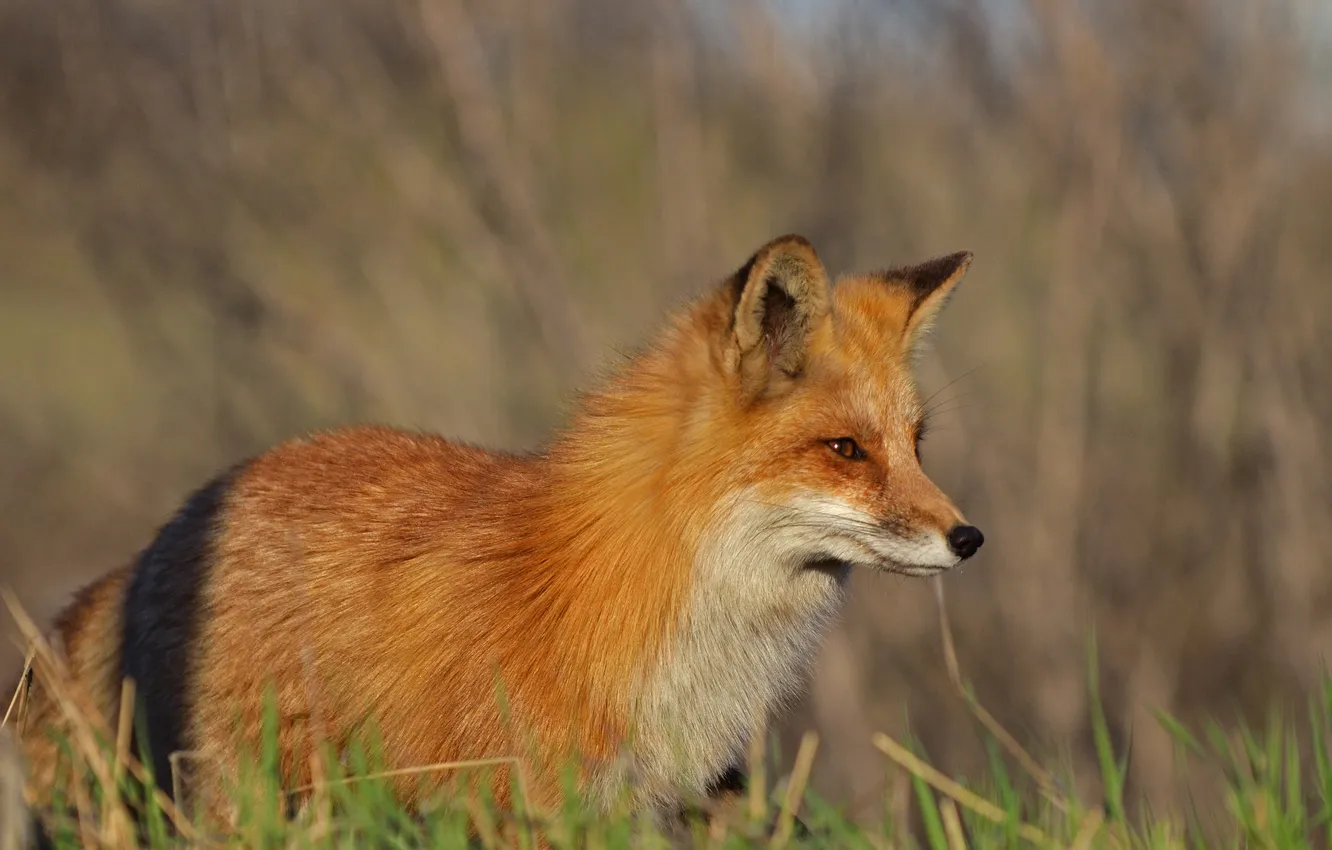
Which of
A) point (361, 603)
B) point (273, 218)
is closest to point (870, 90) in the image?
point (273, 218)

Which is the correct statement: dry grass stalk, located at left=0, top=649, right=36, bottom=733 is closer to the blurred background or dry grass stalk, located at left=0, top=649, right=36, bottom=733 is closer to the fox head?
the fox head

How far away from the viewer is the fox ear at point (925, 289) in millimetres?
5023

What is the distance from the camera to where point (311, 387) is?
1035 cm

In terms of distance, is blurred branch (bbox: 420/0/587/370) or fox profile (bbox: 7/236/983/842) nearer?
fox profile (bbox: 7/236/983/842)

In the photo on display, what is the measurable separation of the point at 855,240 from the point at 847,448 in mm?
5673

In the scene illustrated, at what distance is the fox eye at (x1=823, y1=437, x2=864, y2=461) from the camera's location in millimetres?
4492

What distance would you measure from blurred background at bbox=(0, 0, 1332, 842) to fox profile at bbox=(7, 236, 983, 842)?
4.44 meters

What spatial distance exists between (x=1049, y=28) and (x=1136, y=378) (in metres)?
3.11

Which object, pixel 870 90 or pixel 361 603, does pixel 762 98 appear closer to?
pixel 870 90

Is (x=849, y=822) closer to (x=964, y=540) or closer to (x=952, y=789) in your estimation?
(x=952, y=789)

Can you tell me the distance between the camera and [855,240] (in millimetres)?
9984

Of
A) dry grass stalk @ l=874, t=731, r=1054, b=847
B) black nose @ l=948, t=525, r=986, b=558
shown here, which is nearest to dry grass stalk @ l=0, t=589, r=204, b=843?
dry grass stalk @ l=874, t=731, r=1054, b=847

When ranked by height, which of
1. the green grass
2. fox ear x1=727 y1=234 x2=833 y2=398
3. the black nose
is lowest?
the green grass

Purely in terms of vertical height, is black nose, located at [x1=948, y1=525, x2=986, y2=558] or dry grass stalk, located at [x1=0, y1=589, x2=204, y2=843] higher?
black nose, located at [x1=948, y1=525, x2=986, y2=558]
